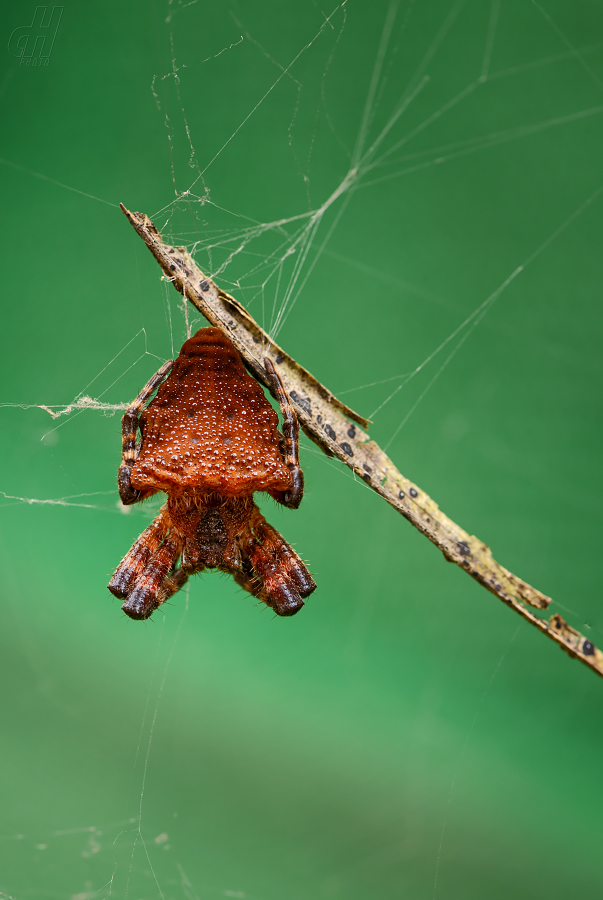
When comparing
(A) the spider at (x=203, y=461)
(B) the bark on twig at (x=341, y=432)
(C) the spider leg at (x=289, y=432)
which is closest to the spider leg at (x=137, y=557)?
(A) the spider at (x=203, y=461)

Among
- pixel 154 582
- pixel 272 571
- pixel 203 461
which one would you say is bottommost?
pixel 154 582

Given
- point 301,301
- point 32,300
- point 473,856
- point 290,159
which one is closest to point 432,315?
point 301,301

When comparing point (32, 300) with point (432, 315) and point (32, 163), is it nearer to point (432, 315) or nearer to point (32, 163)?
point (32, 163)

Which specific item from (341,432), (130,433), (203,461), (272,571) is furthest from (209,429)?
(272,571)

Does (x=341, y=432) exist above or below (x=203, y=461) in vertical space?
above

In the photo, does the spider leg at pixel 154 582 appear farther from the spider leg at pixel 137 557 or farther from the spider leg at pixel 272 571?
the spider leg at pixel 272 571

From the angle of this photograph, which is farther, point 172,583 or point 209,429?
point 172,583

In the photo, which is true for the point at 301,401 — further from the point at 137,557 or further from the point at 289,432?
the point at 137,557
